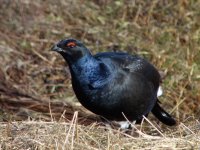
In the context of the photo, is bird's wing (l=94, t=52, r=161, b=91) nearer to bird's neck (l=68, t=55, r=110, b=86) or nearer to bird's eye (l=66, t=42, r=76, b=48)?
bird's neck (l=68, t=55, r=110, b=86)

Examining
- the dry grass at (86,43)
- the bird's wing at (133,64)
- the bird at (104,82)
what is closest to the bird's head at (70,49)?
the bird at (104,82)

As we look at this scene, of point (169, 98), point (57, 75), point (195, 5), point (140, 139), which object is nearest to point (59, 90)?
point (57, 75)

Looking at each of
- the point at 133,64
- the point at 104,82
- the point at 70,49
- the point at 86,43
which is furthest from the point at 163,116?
the point at 86,43

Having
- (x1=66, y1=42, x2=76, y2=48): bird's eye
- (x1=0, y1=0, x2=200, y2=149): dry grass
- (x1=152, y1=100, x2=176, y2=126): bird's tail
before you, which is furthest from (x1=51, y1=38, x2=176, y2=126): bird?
(x1=152, y1=100, x2=176, y2=126): bird's tail

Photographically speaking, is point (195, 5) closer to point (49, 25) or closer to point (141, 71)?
point (49, 25)

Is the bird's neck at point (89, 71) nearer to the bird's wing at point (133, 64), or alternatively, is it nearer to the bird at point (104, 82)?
the bird at point (104, 82)

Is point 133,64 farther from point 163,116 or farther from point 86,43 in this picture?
point 86,43
